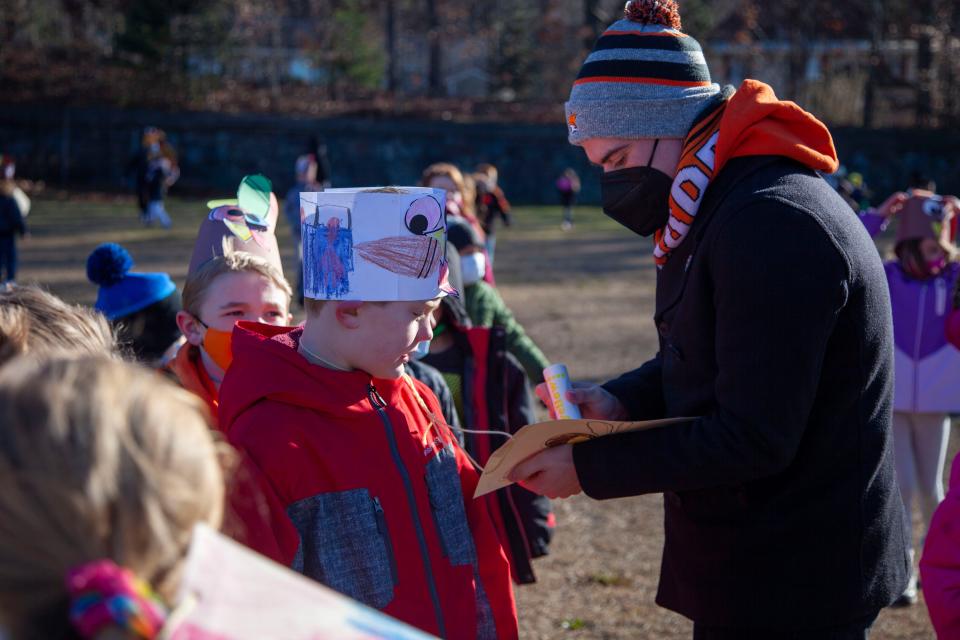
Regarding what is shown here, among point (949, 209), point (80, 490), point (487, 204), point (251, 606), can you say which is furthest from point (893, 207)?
point (487, 204)

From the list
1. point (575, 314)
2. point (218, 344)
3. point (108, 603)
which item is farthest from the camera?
point (575, 314)

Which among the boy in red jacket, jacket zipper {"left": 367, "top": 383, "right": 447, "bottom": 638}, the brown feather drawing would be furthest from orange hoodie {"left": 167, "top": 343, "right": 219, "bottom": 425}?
the brown feather drawing

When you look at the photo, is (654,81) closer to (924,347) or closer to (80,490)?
(80,490)

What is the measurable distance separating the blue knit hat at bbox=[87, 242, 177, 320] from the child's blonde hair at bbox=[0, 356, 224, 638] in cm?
345

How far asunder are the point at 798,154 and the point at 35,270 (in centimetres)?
1510

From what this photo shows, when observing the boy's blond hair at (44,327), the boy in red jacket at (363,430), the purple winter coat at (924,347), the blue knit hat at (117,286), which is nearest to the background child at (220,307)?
the boy in red jacket at (363,430)

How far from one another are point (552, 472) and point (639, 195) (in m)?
0.71

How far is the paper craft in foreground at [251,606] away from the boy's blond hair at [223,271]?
2.17 m

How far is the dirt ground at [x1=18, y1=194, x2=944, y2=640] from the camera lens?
496 cm

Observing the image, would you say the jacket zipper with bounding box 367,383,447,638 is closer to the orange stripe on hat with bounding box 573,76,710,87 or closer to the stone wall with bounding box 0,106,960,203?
the orange stripe on hat with bounding box 573,76,710,87

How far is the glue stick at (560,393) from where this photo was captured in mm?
2715

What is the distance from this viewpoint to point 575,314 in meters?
13.0

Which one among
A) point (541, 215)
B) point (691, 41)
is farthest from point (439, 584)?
point (541, 215)

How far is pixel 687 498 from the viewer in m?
2.49
